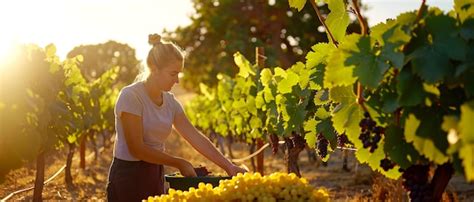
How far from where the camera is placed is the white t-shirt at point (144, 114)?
451 cm

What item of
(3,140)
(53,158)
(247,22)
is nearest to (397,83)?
(3,140)

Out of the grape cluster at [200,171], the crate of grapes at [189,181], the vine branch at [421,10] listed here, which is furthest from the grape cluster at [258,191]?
the grape cluster at [200,171]

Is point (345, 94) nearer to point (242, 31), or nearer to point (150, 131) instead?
point (150, 131)

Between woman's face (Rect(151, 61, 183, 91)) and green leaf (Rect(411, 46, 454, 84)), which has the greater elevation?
woman's face (Rect(151, 61, 183, 91))

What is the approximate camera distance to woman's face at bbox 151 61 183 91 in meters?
4.51

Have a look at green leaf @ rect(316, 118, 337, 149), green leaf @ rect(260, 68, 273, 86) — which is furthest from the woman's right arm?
green leaf @ rect(260, 68, 273, 86)

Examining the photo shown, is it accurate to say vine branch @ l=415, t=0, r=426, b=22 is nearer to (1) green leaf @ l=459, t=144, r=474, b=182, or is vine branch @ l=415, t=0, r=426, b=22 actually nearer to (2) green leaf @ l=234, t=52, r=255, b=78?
(1) green leaf @ l=459, t=144, r=474, b=182

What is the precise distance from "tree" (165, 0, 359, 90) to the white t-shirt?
29.0 m

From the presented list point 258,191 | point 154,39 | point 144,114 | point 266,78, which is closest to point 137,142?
point 144,114

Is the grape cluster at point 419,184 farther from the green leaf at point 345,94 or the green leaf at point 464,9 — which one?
the green leaf at point 464,9

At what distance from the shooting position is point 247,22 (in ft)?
117

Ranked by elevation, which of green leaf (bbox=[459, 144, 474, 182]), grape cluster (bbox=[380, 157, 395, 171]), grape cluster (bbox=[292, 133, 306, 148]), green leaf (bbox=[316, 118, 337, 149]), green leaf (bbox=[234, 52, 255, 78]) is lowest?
green leaf (bbox=[459, 144, 474, 182])

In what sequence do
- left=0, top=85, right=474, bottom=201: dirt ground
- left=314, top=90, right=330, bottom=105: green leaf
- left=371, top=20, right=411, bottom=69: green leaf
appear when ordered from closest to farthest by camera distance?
left=371, top=20, right=411, bottom=69: green leaf, left=314, top=90, right=330, bottom=105: green leaf, left=0, top=85, right=474, bottom=201: dirt ground

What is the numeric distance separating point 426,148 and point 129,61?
42440mm
